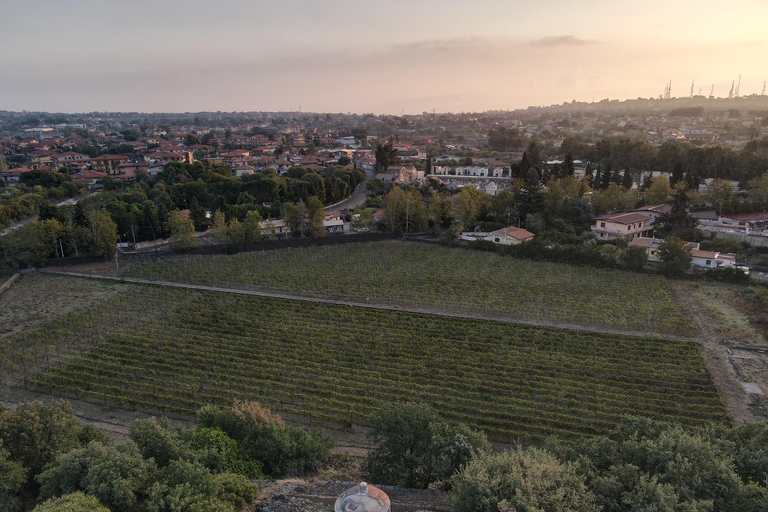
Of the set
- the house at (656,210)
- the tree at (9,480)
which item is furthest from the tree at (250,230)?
the house at (656,210)

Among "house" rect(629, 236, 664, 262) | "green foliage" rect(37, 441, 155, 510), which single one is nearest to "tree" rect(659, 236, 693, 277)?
"house" rect(629, 236, 664, 262)

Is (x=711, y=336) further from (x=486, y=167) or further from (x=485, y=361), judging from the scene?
(x=486, y=167)

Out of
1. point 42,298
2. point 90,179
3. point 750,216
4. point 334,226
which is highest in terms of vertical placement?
point 90,179

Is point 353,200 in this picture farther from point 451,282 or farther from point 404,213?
point 451,282

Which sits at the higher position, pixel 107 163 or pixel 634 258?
pixel 107 163

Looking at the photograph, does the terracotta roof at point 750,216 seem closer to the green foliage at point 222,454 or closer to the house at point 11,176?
the green foliage at point 222,454

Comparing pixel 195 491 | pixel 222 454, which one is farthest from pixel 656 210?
pixel 195 491
